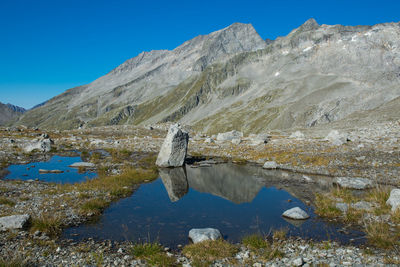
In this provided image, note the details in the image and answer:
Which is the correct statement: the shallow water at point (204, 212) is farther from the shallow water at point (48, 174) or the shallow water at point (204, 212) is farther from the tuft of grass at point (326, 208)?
the shallow water at point (48, 174)

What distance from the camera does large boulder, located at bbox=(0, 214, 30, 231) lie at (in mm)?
14837

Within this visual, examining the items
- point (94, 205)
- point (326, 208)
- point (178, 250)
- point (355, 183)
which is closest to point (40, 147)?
point (94, 205)

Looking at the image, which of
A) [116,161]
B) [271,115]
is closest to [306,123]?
[271,115]

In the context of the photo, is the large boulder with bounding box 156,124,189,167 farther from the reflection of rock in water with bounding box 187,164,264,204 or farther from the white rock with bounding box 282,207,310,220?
the white rock with bounding box 282,207,310,220

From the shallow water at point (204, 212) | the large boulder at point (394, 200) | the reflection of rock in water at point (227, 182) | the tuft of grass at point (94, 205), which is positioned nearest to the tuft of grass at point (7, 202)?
the tuft of grass at point (94, 205)

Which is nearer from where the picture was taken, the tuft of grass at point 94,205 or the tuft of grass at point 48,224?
the tuft of grass at point 48,224

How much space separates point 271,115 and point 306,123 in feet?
90.9

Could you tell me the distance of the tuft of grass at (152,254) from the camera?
11930mm

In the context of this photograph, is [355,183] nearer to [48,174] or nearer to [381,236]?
[381,236]

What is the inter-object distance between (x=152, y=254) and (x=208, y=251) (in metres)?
2.76

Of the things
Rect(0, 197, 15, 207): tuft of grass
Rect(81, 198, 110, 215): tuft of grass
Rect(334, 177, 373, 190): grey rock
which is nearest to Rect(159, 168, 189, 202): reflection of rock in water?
Rect(81, 198, 110, 215): tuft of grass

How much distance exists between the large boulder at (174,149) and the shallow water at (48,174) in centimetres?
982

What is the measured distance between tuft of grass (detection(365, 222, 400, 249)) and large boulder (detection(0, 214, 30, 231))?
19625mm

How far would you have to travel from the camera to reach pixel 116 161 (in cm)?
4038
